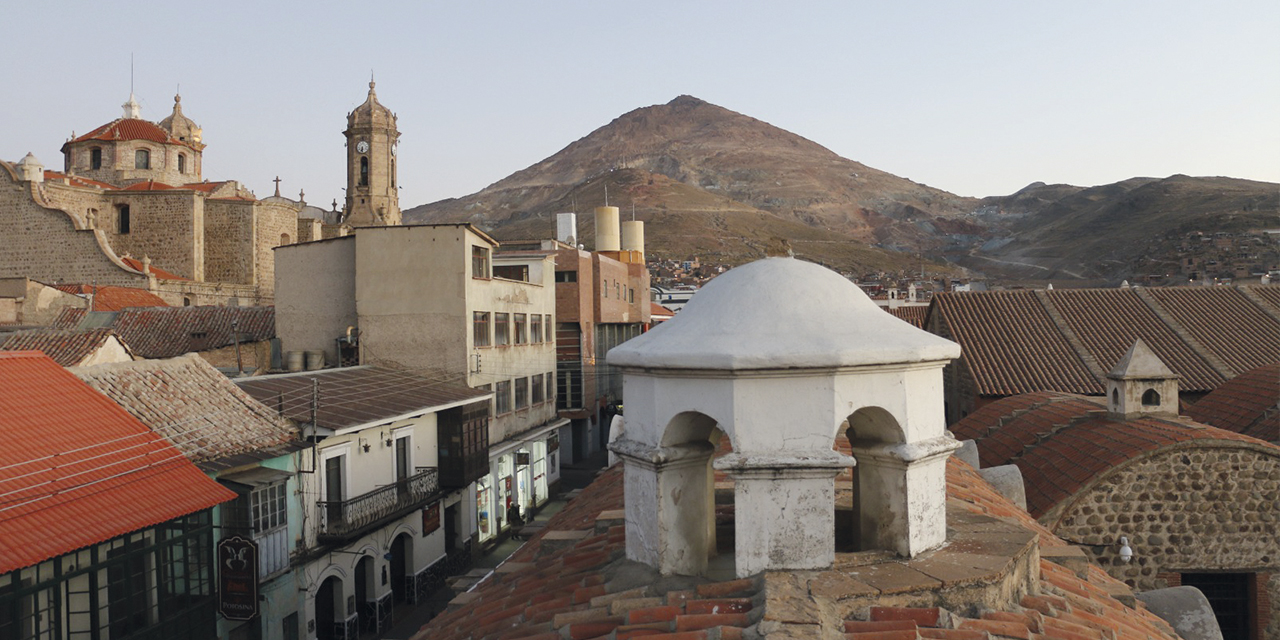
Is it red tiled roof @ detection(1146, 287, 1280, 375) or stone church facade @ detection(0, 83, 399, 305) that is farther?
stone church facade @ detection(0, 83, 399, 305)

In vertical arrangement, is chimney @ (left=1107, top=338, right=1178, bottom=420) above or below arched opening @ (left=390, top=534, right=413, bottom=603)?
above

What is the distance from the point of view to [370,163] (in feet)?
203

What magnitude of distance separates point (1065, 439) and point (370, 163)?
5509 cm


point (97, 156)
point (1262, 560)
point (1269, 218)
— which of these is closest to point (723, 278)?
point (1262, 560)

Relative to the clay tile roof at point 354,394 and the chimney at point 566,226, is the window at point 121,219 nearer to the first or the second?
the chimney at point 566,226

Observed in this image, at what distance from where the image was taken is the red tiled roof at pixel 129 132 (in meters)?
60.1

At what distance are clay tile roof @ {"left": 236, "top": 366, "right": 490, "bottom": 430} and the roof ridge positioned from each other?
21.4 m

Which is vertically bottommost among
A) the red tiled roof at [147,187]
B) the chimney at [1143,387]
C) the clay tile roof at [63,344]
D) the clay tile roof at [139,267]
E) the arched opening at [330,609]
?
the arched opening at [330,609]

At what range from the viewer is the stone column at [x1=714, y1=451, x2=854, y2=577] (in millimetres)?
4766

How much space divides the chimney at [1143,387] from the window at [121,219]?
5655 centimetres

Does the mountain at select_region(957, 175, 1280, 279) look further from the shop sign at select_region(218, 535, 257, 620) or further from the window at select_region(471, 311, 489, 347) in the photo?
the shop sign at select_region(218, 535, 257, 620)

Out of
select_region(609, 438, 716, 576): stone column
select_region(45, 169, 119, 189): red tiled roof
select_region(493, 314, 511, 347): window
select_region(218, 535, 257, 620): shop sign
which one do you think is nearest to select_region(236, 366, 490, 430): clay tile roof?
select_region(493, 314, 511, 347): window

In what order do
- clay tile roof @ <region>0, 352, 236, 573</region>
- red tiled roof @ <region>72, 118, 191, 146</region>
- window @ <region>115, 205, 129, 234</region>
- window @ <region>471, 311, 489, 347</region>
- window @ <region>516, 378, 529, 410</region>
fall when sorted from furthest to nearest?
1. red tiled roof @ <region>72, 118, 191, 146</region>
2. window @ <region>115, 205, 129, 234</region>
3. window @ <region>516, 378, 529, 410</region>
4. window @ <region>471, 311, 489, 347</region>
5. clay tile roof @ <region>0, 352, 236, 573</region>

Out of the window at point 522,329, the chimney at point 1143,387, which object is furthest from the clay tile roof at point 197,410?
the chimney at point 1143,387
